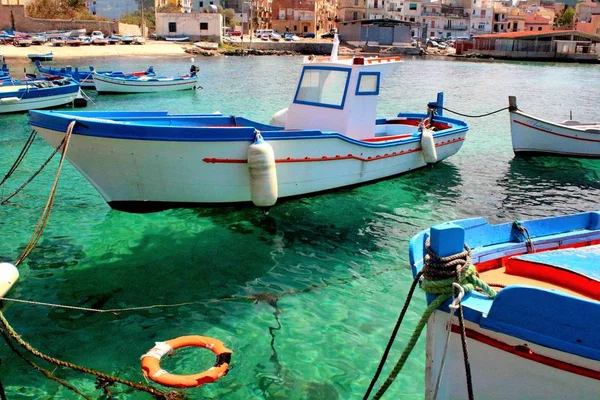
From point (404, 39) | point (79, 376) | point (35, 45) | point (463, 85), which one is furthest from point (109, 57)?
point (79, 376)

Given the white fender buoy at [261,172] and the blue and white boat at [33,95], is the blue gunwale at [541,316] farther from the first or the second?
the blue and white boat at [33,95]

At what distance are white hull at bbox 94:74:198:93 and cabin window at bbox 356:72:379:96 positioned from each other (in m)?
21.0

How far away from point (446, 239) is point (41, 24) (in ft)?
261

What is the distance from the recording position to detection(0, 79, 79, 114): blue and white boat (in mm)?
21328

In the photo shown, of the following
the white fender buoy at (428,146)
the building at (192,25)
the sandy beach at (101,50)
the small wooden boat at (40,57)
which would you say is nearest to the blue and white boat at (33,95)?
the white fender buoy at (428,146)

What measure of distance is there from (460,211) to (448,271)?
7667mm

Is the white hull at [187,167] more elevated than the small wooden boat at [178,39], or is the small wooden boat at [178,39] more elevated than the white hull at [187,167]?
the small wooden boat at [178,39]

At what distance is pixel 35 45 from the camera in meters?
60.6

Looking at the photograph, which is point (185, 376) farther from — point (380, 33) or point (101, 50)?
point (380, 33)

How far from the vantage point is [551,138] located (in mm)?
15680

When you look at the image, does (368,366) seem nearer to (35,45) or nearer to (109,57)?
(109,57)

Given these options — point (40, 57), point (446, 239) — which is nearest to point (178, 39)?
point (40, 57)

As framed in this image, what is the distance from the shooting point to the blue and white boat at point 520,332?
11.7 feet

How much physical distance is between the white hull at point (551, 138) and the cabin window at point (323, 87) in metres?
6.89
